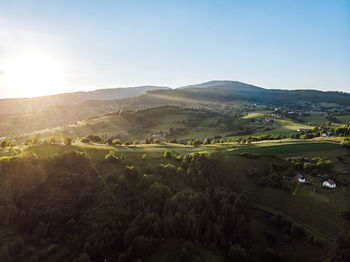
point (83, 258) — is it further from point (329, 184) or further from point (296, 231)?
point (329, 184)

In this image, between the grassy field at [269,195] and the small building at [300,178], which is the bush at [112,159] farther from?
the small building at [300,178]

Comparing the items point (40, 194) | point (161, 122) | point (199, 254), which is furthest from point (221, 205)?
point (161, 122)

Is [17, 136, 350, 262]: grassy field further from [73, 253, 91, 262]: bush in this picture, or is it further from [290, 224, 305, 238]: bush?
[73, 253, 91, 262]: bush

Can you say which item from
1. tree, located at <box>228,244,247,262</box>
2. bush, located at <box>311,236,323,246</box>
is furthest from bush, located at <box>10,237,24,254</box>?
bush, located at <box>311,236,323,246</box>

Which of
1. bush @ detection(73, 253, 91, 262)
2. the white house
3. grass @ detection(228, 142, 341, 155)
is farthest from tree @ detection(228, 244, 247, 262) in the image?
grass @ detection(228, 142, 341, 155)

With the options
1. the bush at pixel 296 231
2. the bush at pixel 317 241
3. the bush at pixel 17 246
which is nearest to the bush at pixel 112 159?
the bush at pixel 17 246

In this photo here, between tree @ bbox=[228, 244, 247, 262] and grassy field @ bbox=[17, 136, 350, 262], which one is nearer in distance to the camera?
tree @ bbox=[228, 244, 247, 262]

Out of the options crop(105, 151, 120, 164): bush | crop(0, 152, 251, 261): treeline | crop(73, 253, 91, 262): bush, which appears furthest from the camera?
crop(105, 151, 120, 164): bush

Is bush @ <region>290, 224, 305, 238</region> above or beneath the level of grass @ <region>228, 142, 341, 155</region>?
beneath

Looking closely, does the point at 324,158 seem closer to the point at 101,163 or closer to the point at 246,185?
the point at 246,185

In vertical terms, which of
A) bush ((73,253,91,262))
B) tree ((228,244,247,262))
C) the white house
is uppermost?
the white house

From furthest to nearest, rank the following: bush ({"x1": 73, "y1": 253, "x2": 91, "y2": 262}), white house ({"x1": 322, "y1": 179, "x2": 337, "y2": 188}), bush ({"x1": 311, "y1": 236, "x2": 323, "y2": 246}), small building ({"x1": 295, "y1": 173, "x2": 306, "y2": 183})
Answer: small building ({"x1": 295, "y1": 173, "x2": 306, "y2": 183}), white house ({"x1": 322, "y1": 179, "x2": 337, "y2": 188}), bush ({"x1": 311, "y1": 236, "x2": 323, "y2": 246}), bush ({"x1": 73, "y1": 253, "x2": 91, "y2": 262})
